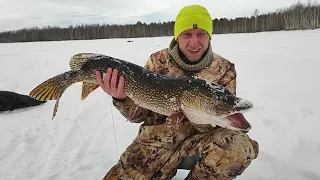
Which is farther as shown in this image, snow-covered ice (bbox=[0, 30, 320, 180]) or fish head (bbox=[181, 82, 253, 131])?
snow-covered ice (bbox=[0, 30, 320, 180])

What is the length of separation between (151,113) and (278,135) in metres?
1.69

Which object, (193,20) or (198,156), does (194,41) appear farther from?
(198,156)

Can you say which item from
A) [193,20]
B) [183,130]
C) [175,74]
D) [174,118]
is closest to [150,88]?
[174,118]

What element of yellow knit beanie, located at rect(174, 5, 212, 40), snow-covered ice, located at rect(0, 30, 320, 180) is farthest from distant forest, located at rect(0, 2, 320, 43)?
yellow knit beanie, located at rect(174, 5, 212, 40)

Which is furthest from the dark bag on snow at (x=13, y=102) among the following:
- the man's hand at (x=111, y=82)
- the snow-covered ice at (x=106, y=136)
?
the man's hand at (x=111, y=82)

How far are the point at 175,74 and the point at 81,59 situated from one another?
757 mm

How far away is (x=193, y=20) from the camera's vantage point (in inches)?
98.7

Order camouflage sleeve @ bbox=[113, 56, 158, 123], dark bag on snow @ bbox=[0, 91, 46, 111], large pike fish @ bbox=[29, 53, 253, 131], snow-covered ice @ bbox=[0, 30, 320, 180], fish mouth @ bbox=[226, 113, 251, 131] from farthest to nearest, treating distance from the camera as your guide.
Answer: dark bag on snow @ bbox=[0, 91, 46, 111] < snow-covered ice @ bbox=[0, 30, 320, 180] < camouflage sleeve @ bbox=[113, 56, 158, 123] < large pike fish @ bbox=[29, 53, 253, 131] < fish mouth @ bbox=[226, 113, 251, 131]

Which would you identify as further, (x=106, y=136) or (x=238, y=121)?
(x=106, y=136)

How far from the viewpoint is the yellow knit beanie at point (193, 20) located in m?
2.51

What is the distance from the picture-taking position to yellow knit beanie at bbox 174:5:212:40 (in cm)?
251

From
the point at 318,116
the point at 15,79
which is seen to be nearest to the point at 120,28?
the point at 15,79

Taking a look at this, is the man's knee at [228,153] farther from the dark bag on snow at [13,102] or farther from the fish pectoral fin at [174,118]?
the dark bag on snow at [13,102]

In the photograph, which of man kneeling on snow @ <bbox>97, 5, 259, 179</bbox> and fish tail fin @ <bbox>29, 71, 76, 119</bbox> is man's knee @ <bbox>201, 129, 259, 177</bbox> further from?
fish tail fin @ <bbox>29, 71, 76, 119</bbox>
